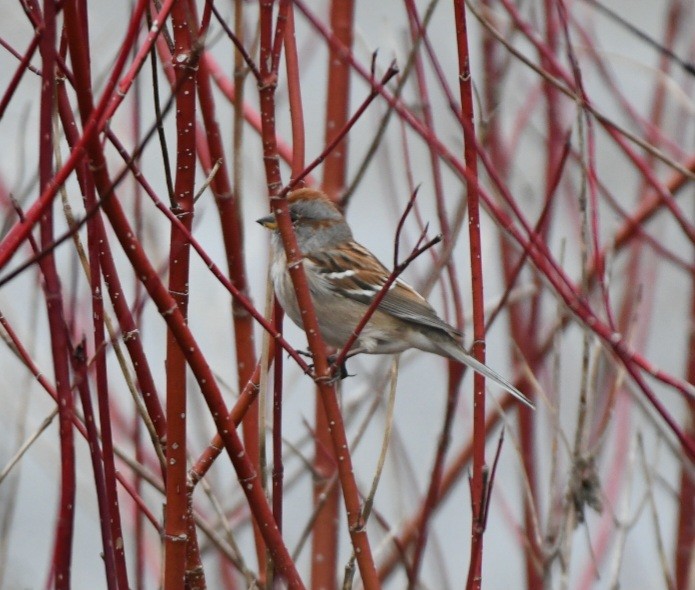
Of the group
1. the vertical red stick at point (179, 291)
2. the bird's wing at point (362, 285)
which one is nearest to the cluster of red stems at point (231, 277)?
the vertical red stick at point (179, 291)

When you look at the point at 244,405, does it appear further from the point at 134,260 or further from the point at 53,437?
the point at 53,437

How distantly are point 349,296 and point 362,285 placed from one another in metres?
0.07

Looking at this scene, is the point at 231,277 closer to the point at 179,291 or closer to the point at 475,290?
the point at 179,291

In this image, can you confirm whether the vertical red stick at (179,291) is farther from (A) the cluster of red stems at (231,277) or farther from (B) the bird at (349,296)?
(B) the bird at (349,296)

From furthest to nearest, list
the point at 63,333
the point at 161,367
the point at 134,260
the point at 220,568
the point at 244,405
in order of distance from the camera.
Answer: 1. the point at 161,367
2. the point at 220,568
3. the point at 244,405
4. the point at 134,260
5. the point at 63,333

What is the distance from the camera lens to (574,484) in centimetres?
225

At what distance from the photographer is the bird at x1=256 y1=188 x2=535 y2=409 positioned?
10.0 feet

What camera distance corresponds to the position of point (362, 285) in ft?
10.7

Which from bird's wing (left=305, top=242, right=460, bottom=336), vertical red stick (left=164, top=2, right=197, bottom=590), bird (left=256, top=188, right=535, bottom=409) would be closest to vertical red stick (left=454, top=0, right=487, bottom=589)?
vertical red stick (left=164, top=2, right=197, bottom=590)

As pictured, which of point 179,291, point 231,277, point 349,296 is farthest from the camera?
point 349,296

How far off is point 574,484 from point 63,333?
4.00 feet

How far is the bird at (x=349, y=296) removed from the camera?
3055mm

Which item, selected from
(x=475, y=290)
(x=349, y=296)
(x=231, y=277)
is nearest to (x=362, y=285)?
(x=349, y=296)

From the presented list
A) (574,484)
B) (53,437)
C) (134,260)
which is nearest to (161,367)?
(53,437)
